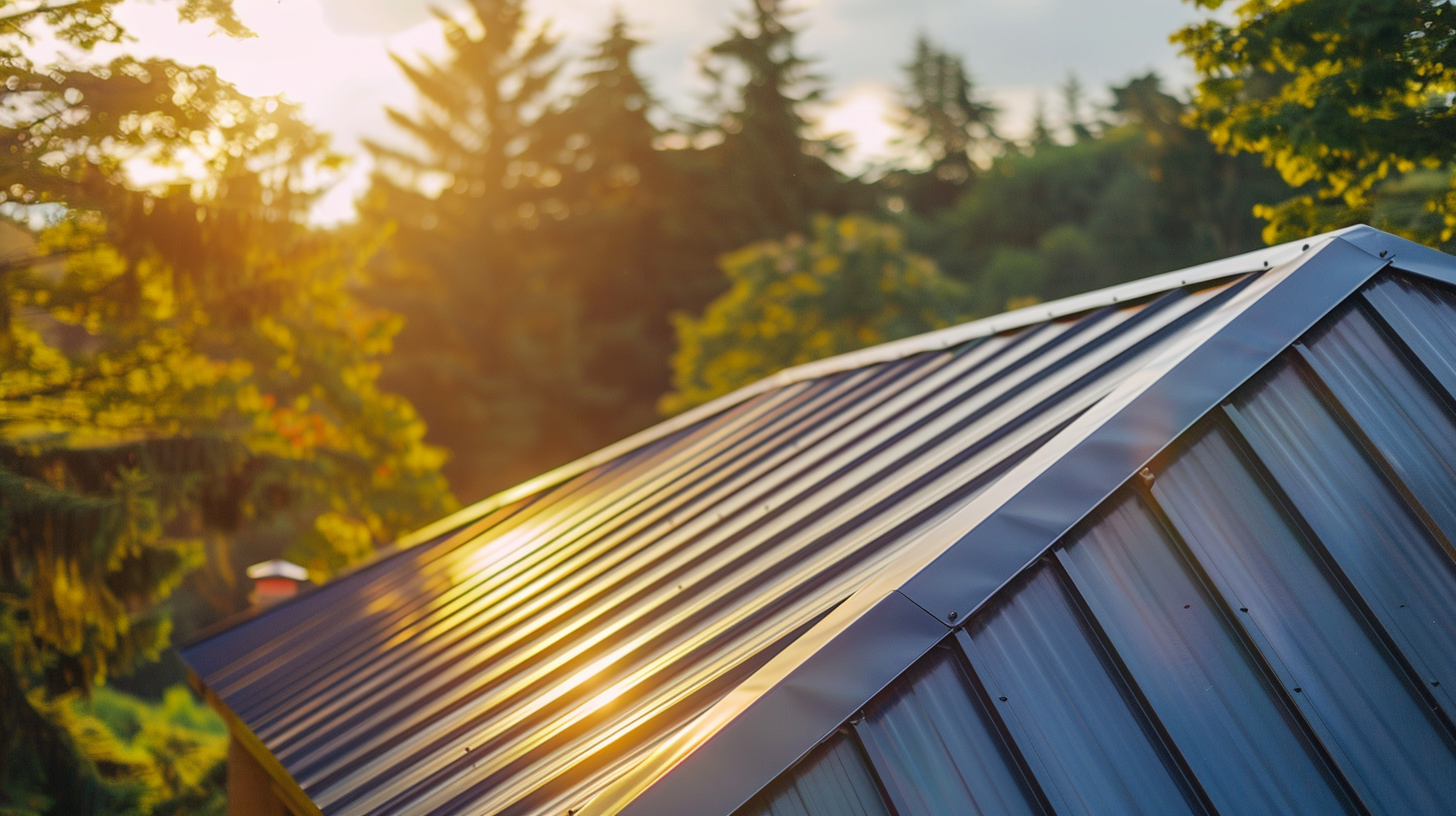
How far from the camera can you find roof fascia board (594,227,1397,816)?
108 inches

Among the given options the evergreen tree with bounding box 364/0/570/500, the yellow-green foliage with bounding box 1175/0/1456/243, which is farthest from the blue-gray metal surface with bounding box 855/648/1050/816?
the evergreen tree with bounding box 364/0/570/500

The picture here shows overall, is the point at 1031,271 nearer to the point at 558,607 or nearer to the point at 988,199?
the point at 988,199

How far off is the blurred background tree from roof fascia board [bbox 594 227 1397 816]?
7.29 m

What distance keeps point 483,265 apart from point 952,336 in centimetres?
3714

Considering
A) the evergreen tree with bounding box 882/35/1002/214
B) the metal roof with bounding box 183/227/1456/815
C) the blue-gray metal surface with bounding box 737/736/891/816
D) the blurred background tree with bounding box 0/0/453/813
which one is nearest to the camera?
the blue-gray metal surface with bounding box 737/736/891/816

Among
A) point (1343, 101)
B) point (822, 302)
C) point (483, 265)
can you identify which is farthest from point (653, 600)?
point (483, 265)

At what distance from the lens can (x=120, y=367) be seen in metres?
10.6

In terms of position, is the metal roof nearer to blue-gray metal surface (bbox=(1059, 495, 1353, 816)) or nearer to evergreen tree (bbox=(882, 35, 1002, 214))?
blue-gray metal surface (bbox=(1059, 495, 1353, 816))

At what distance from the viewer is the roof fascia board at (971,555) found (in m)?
2.76

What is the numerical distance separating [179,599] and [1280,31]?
1338 inches

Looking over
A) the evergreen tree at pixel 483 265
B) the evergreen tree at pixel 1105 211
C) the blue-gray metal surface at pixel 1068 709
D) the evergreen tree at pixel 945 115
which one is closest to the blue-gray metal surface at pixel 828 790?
the blue-gray metal surface at pixel 1068 709

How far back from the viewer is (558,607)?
5.87 metres

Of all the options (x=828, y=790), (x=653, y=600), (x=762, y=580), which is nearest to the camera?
(x=828, y=790)

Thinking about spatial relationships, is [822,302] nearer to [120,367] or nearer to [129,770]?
[120,367]
